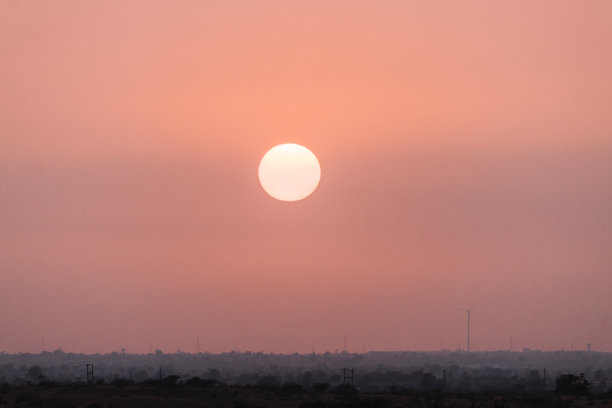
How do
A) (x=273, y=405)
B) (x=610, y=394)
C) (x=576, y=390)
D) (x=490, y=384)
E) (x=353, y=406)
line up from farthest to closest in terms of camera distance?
(x=490, y=384)
(x=576, y=390)
(x=610, y=394)
(x=273, y=405)
(x=353, y=406)

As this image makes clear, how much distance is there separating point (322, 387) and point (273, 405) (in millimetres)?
20711

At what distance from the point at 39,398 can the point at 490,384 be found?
93679 mm

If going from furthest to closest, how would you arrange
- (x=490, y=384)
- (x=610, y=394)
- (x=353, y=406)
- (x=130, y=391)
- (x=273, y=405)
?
(x=490, y=384), (x=610, y=394), (x=130, y=391), (x=273, y=405), (x=353, y=406)

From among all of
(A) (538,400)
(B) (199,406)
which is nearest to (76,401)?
(B) (199,406)

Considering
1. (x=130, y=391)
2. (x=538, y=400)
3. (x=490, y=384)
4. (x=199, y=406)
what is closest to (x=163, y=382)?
(x=130, y=391)

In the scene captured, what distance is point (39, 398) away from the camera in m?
84.9

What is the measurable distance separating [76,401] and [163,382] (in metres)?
16.2

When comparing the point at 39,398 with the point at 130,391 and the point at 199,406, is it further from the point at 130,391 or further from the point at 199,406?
the point at 199,406

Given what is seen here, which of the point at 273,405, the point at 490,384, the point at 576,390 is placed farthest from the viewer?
the point at 490,384

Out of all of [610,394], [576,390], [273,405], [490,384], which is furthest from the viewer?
[490,384]

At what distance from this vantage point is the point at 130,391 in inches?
3506

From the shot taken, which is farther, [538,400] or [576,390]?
[576,390]

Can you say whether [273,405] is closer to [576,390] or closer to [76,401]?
[76,401]

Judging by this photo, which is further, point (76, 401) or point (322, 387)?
point (322, 387)
